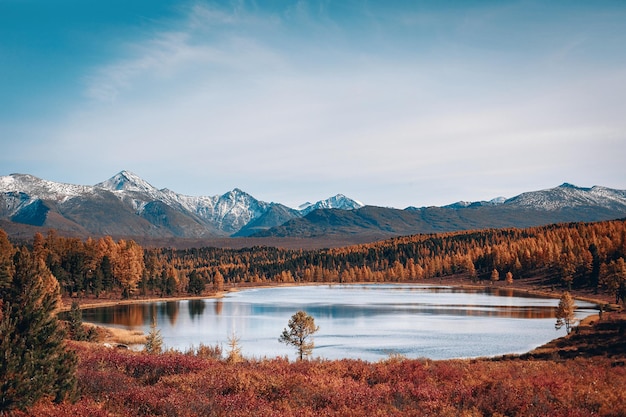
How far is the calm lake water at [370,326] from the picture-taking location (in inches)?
2309

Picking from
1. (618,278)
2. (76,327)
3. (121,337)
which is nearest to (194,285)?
(121,337)

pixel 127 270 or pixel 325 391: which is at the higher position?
pixel 325 391

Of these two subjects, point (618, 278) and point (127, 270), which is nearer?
point (618, 278)

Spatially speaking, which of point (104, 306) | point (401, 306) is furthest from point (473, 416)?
point (104, 306)

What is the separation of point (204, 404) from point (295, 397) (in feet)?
11.3

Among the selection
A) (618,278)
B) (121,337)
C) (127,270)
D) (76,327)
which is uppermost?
(127,270)

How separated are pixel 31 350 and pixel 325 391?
30.7 feet

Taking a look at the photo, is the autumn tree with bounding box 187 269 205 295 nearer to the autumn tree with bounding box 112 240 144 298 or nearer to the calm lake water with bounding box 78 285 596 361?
the autumn tree with bounding box 112 240 144 298

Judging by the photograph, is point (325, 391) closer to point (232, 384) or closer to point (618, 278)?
point (232, 384)

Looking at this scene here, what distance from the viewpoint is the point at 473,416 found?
1602cm

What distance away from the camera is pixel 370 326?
278ft

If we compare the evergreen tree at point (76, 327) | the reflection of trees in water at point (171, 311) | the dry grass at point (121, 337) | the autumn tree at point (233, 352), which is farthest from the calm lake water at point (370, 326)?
the evergreen tree at point (76, 327)

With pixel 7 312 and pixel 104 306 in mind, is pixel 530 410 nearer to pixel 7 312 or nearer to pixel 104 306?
pixel 7 312

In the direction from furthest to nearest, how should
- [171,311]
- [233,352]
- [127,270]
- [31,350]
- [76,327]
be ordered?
[127,270] < [171,311] < [76,327] < [233,352] < [31,350]
